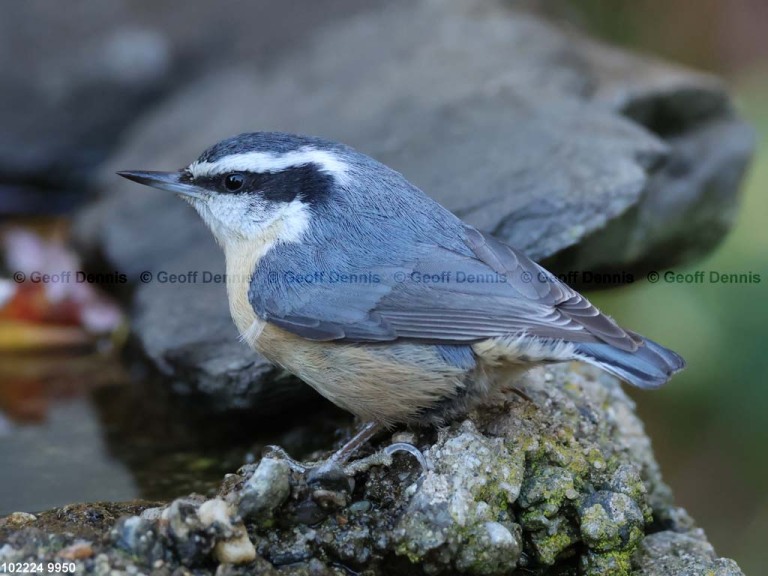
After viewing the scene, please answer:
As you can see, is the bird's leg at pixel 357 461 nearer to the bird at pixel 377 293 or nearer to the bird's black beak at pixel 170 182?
the bird at pixel 377 293

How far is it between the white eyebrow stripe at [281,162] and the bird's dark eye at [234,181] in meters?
0.03

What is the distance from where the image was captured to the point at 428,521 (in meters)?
2.55

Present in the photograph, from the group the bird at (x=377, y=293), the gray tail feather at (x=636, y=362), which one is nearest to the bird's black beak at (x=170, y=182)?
the bird at (x=377, y=293)

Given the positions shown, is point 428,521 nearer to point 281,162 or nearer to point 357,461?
point 357,461

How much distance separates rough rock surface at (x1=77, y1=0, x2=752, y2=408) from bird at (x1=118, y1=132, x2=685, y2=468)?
20.2 inches

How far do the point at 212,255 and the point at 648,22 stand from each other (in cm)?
435

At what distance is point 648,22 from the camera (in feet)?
22.9

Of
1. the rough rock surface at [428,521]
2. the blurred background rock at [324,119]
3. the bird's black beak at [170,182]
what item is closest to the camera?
the rough rock surface at [428,521]

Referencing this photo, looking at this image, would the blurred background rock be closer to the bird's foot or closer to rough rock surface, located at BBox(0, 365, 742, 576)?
rough rock surface, located at BBox(0, 365, 742, 576)

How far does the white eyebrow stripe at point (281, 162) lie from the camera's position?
132 inches

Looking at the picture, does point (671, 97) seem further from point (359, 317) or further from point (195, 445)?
point (195, 445)

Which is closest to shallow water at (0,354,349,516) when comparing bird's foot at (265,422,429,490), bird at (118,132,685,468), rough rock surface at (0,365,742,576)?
bird's foot at (265,422,429,490)

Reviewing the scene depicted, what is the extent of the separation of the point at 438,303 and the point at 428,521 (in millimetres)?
781

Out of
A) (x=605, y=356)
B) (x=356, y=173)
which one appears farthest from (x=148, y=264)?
(x=605, y=356)
